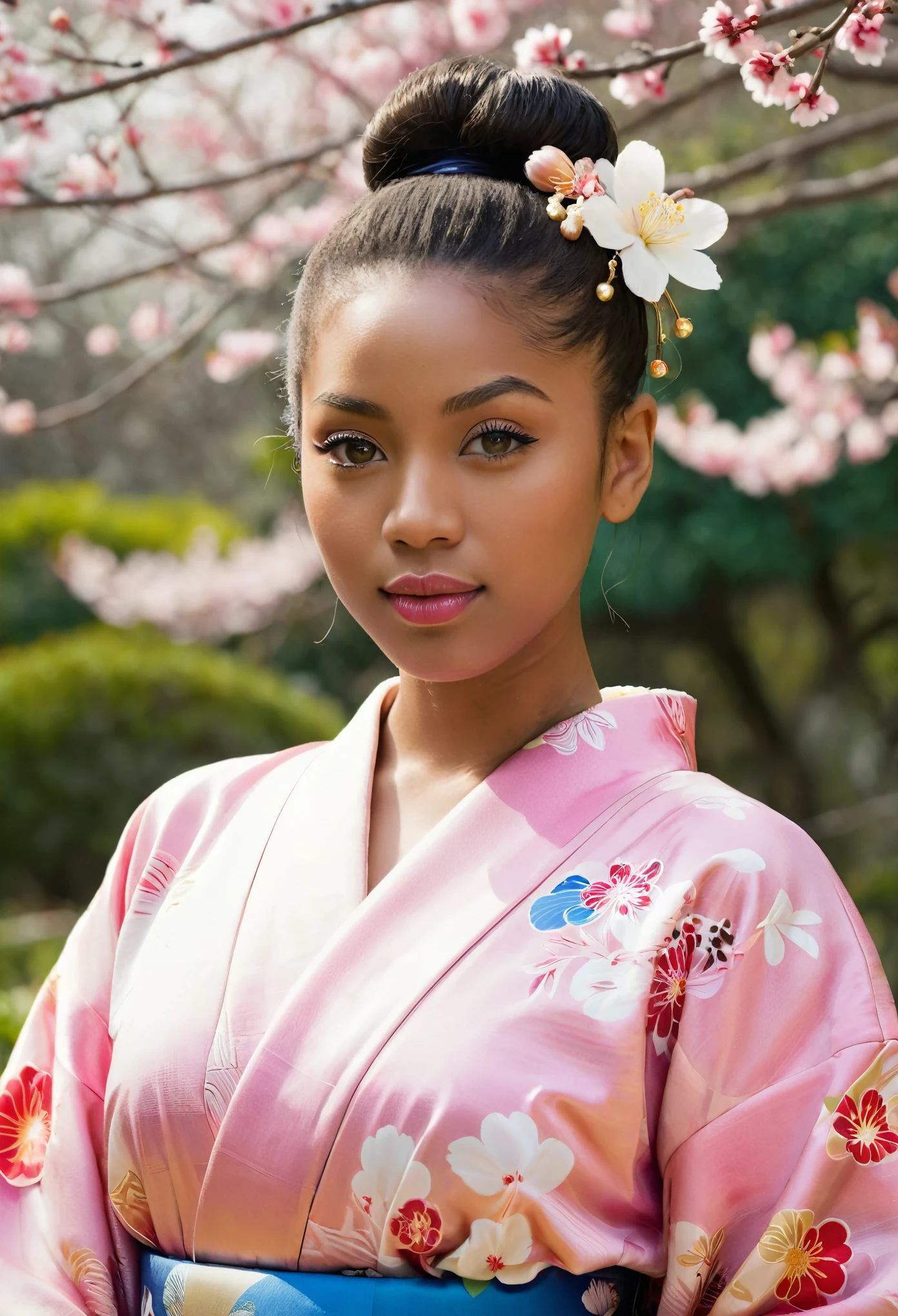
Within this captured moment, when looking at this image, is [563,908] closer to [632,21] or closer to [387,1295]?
[387,1295]

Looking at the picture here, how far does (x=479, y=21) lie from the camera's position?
153 inches

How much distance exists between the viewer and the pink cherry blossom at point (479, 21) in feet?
12.7

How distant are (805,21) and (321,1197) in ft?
11.4

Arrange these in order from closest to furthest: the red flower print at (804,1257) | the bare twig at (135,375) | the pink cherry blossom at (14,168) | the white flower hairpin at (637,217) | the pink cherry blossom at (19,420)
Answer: the red flower print at (804,1257)
the white flower hairpin at (637,217)
the pink cherry blossom at (14,168)
the bare twig at (135,375)
the pink cherry blossom at (19,420)

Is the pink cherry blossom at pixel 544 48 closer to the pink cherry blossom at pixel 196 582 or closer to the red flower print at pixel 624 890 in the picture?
the red flower print at pixel 624 890

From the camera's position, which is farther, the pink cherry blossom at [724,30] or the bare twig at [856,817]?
the bare twig at [856,817]

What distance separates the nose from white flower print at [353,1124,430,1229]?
A: 1.96 ft

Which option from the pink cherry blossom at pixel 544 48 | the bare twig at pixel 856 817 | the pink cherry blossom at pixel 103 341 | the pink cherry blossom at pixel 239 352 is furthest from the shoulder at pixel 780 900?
the bare twig at pixel 856 817

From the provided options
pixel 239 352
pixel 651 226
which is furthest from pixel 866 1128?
pixel 239 352

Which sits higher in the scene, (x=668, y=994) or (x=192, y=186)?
(x=192, y=186)

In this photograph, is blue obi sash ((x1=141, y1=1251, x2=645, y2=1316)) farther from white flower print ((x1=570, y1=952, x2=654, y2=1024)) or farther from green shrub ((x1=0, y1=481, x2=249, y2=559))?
green shrub ((x1=0, y1=481, x2=249, y2=559))

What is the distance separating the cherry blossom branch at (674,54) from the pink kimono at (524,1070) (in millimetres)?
978

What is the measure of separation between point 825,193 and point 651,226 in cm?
167

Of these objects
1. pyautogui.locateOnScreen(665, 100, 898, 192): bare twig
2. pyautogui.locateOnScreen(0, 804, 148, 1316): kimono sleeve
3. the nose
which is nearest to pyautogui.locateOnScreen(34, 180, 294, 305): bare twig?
pyautogui.locateOnScreen(665, 100, 898, 192): bare twig
